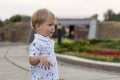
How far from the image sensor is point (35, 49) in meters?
4.38

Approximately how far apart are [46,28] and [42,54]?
0.97 feet

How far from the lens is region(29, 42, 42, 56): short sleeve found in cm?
435

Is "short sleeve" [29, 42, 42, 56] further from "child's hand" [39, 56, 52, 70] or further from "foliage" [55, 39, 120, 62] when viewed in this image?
"foliage" [55, 39, 120, 62]

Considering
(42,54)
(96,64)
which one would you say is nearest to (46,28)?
(42,54)

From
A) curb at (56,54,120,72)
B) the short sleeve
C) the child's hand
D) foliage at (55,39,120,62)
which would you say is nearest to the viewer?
the child's hand

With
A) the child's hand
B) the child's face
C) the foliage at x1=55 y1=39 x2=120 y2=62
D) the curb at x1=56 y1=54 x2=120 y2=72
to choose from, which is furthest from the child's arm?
Answer: the foliage at x1=55 y1=39 x2=120 y2=62

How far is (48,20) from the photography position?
430 centimetres

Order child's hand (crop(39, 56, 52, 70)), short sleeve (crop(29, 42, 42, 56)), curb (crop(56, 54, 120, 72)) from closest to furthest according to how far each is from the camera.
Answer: child's hand (crop(39, 56, 52, 70)) < short sleeve (crop(29, 42, 42, 56)) < curb (crop(56, 54, 120, 72))

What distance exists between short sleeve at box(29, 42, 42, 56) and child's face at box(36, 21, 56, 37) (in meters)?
0.15

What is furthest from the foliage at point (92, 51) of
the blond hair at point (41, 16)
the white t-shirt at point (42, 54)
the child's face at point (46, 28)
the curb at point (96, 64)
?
the blond hair at point (41, 16)

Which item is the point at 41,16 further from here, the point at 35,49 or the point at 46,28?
the point at 35,49

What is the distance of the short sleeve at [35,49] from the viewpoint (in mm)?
4352

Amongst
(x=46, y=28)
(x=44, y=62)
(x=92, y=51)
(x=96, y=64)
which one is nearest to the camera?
(x=44, y=62)

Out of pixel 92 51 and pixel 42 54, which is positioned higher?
pixel 42 54
